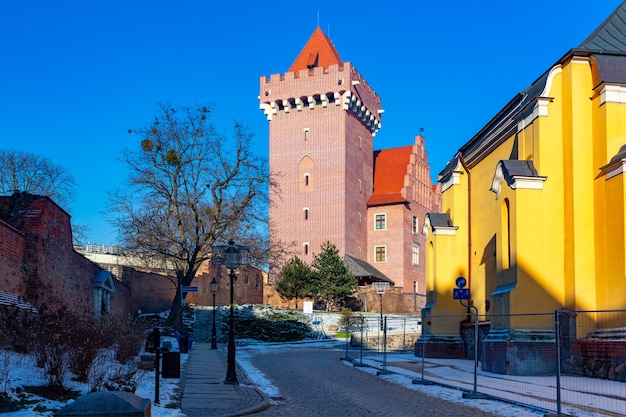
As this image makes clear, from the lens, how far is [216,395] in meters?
14.2

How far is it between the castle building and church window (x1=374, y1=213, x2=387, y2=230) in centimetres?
9

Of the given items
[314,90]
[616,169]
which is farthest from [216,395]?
[314,90]

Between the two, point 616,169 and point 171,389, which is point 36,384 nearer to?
point 171,389

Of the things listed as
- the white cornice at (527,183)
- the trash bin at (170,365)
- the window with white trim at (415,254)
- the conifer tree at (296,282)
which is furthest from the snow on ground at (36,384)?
the window with white trim at (415,254)

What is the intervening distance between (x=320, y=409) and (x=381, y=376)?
7209 millimetres

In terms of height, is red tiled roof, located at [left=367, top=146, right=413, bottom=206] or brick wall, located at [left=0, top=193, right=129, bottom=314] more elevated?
red tiled roof, located at [left=367, top=146, right=413, bottom=206]

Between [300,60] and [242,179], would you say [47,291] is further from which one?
[300,60]

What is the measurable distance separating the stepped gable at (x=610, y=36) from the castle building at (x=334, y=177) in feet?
136

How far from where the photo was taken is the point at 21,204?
785 inches

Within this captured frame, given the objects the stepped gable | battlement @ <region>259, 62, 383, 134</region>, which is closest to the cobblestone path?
the stepped gable

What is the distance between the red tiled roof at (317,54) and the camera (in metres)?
68.7

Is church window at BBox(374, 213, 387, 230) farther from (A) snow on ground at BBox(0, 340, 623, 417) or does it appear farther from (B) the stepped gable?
(A) snow on ground at BBox(0, 340, 623, 417)

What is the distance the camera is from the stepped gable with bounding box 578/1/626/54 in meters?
20.6

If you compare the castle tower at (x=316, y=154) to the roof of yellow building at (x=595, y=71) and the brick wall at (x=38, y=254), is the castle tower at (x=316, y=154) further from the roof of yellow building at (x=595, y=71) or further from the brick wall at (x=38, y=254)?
the brick wall at (x=38, y=254)
